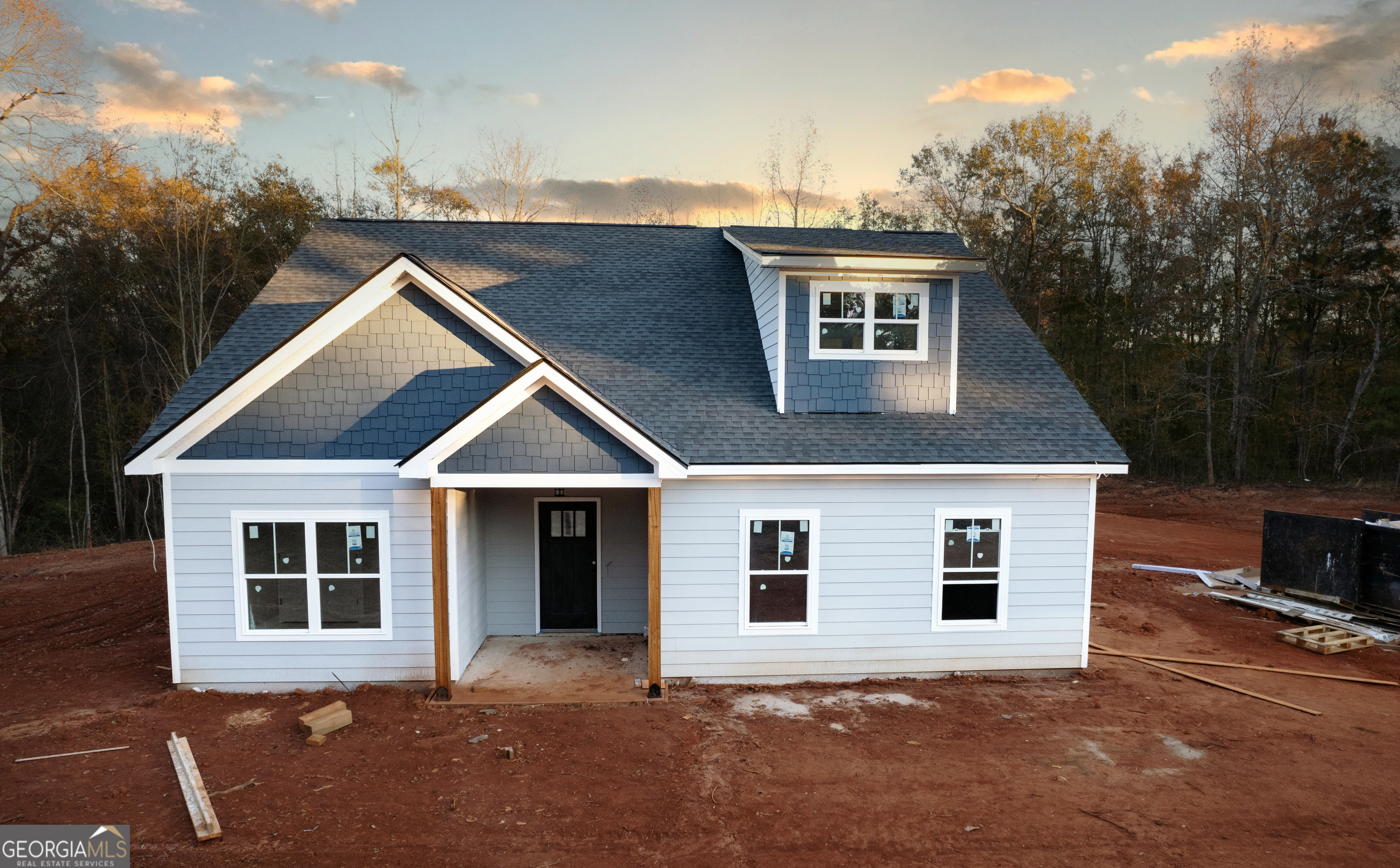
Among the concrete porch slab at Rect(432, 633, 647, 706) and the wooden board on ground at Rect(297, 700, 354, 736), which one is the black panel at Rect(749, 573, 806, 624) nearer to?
the concrete porch slab at Rect(432, 633, 647, 706)

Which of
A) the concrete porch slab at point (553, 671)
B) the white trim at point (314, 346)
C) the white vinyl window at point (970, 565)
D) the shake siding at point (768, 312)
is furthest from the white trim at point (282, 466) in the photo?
the white vinyl window at point (970, 565)

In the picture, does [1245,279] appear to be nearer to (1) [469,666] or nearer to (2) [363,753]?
(1) [469,666]

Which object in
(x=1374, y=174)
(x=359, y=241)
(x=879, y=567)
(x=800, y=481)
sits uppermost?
(x=1374, y=174)

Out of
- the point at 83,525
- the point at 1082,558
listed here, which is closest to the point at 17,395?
the point at 83,525

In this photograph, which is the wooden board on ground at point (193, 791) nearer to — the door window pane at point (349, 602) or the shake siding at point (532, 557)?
the door window pane at point (349, 602)

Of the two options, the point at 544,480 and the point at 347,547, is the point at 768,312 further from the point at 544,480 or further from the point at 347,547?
the point at 347,547

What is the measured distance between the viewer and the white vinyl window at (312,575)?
8.69 m

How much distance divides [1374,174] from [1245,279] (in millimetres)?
5670

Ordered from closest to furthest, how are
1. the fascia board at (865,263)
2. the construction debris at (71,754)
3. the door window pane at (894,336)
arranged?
the construction debris at (71,754) → the fascia board at (865,263) → the door window pane at (894,336)

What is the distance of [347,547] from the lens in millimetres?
8750

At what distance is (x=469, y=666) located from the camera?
950cm

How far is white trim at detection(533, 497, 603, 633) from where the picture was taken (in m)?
10.7

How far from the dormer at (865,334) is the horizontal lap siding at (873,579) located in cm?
146

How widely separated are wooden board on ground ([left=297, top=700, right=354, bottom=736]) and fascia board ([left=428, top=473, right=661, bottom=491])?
2702 mm
